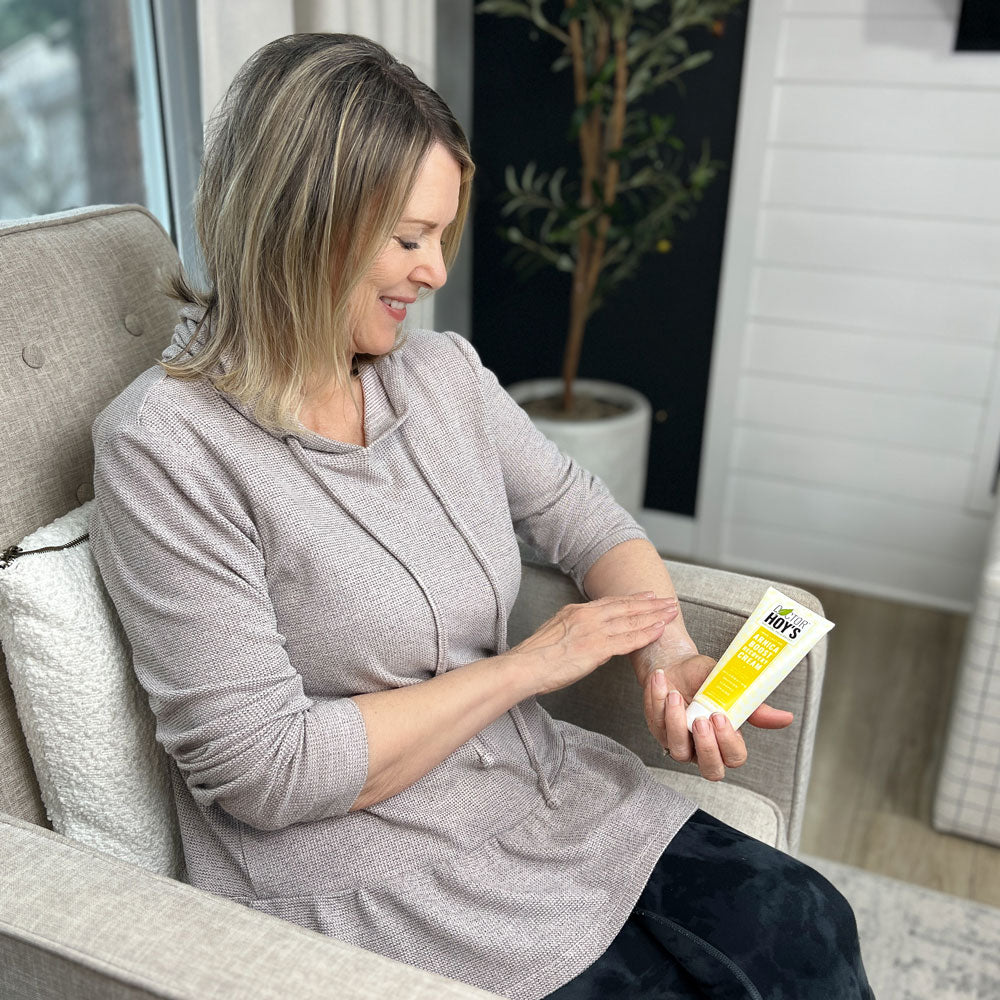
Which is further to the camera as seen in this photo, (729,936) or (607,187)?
(607,187)

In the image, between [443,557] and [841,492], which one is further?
[841,492]

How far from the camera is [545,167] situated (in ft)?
8.36

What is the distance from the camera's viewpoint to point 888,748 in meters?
2.07

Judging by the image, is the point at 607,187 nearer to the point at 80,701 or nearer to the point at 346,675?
the point at 346,675

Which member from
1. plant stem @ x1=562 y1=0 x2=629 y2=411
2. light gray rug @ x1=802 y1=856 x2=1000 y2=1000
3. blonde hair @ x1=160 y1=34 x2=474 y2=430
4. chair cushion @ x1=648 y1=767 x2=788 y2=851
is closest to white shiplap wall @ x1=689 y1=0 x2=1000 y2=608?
plant stem @ x1=562 y1=0 x2=629 y2=411

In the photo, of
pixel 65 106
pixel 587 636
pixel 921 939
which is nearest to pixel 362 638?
pixel 587 636

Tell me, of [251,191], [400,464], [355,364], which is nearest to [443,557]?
[400,464]

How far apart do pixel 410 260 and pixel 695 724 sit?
1.74 feet

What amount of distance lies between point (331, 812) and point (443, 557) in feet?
0.88

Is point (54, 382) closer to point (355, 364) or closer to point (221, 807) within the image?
point (355, 364)

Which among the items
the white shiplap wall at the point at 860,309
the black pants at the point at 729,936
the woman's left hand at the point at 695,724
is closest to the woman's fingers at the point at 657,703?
the woman's left hand at the point at 695,724

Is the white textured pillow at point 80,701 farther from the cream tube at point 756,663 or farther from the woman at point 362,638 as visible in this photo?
the cream tube at point 756,663

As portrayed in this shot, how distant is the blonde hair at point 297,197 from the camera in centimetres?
90

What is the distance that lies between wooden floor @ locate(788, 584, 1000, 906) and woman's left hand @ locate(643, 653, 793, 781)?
868 mm
